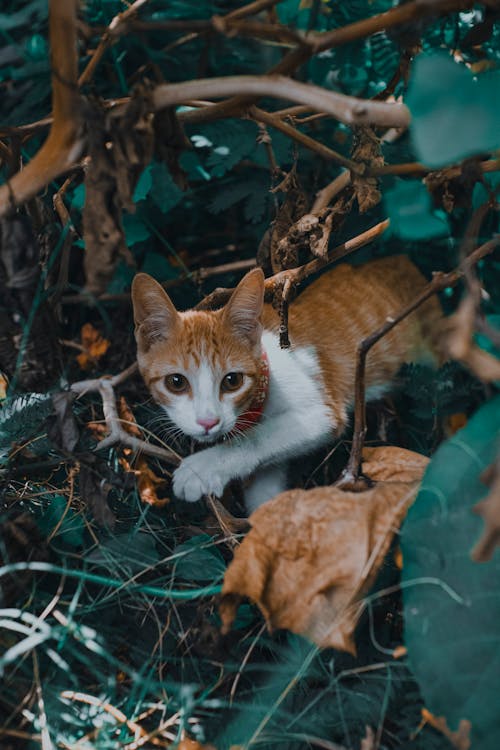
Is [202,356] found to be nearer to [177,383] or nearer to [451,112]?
[177,383]

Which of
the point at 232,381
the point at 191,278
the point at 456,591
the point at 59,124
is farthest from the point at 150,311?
the point at 456,591

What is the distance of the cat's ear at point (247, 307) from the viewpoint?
1.67m

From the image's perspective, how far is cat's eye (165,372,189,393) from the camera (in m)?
1.75

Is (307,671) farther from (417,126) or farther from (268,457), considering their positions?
(417,126)

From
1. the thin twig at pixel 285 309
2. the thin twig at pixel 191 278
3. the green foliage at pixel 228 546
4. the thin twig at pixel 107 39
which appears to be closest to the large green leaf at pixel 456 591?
the green foliage at pixel 228 546

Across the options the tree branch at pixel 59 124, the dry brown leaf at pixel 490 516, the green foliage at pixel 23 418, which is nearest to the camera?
the dry brown leaf at pixel 490 516

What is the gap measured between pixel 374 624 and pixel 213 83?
1088 millimetres

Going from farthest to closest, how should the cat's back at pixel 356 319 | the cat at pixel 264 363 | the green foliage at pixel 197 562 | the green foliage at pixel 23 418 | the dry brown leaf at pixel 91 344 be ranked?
the dry brown leaf at pixel 91 344, the cat's back at pixel 356 319, the cat at pixel 264 363, the green foliage at pixel 23 418, the green foliage at pixel 197 562

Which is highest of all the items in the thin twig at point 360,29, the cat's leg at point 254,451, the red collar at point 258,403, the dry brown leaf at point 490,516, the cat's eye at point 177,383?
the thin twig at point 360,29

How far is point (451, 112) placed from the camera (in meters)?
1.08

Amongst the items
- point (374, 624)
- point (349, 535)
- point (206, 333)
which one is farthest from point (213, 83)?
point (374, 624)

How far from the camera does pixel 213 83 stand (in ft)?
3.94

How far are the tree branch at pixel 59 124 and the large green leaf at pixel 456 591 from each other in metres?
0.86

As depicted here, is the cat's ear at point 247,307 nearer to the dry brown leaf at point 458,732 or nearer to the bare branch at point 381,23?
the bare branch at point 381,23
